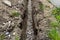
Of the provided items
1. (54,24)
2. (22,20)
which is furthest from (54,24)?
(22,20)

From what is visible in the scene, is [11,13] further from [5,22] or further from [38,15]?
[38,15]

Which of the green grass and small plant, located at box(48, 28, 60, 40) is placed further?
the green grass

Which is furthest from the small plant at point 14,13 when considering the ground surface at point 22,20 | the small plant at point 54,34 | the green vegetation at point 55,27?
the small plant at point 54,34

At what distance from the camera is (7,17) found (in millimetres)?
3859

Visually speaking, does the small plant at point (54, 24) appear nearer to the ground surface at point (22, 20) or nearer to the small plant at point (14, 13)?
the ground surface at point (22, 20)

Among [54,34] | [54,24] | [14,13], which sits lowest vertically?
[54,34]

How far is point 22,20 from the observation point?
13.0 ft

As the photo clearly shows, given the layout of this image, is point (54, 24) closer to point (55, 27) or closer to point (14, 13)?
point (55, 27)

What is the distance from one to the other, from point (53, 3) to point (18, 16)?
0.99 m

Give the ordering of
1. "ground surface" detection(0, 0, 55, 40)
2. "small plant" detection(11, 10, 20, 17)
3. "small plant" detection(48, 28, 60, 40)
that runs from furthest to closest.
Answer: "small plant" detection(11, 10, 20, 17)
"ground surface" detection(0, 0, 55, 40)
"small plant" detection(48, 28, 60, 40)

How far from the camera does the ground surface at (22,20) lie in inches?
142

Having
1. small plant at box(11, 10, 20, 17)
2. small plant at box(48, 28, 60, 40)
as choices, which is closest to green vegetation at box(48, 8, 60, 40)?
small plant at box(48, 28, 60, 40)

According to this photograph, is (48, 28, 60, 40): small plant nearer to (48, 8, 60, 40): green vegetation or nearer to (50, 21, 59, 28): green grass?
(48, 8, 60, 40): green vegetation

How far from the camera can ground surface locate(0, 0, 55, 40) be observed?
360 cm
